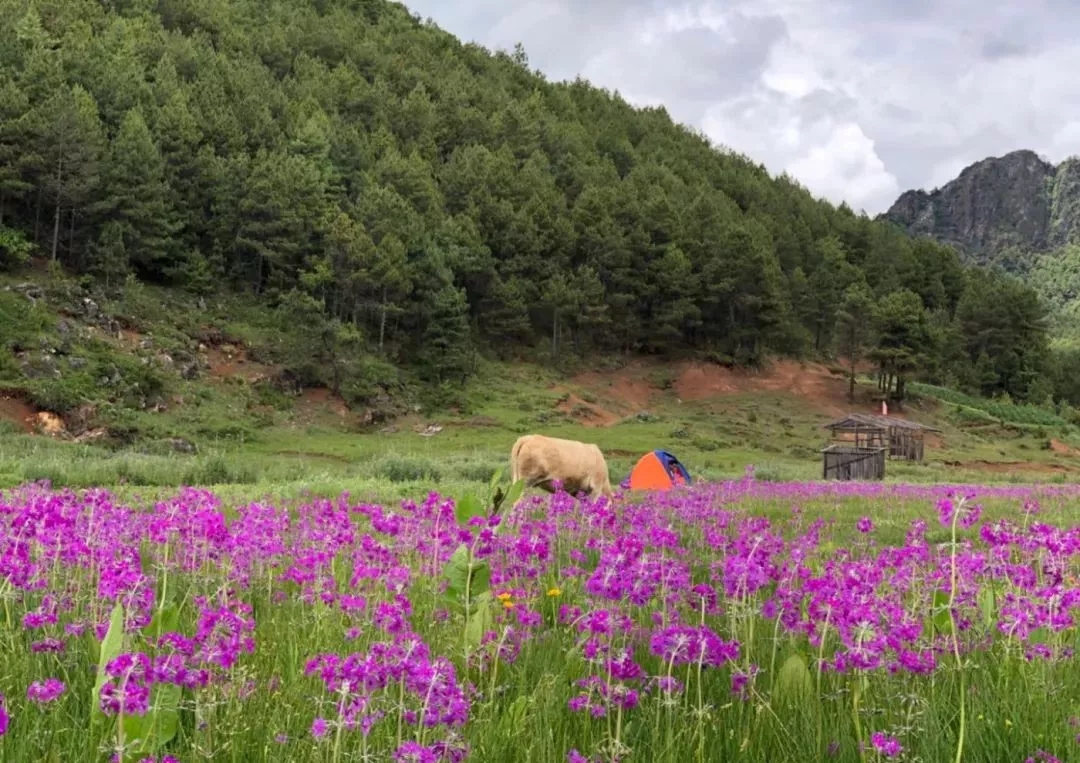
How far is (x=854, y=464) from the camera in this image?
119 ft

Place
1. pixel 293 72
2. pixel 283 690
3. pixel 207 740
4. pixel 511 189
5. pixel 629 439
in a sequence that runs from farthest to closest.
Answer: pixel 293 72
pixel 511 189
pixel 629 439
pixel 283 690
pixel 207 740

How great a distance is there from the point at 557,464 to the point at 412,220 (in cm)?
5893

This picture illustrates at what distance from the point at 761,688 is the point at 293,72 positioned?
12365cm

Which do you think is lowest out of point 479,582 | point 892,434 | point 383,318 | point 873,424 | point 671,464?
point 671,464

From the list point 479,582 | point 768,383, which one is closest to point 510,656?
point 479,582

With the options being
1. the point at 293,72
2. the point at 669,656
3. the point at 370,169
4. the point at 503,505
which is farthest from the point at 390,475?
the point at 293,72

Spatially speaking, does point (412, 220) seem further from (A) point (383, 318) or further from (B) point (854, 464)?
(B) point (854, 464)

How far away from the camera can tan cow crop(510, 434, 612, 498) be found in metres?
15.3

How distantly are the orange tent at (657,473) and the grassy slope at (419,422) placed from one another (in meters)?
3.40

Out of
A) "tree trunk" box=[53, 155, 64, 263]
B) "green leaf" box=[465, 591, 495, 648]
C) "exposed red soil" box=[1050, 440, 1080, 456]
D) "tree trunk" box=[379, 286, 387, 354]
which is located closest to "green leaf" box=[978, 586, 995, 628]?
"green leaf" box=[465, 591, 495, 648]

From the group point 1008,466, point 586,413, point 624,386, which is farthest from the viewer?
point 624,386

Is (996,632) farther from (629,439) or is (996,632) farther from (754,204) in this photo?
(754,204)

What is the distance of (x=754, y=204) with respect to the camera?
397ft

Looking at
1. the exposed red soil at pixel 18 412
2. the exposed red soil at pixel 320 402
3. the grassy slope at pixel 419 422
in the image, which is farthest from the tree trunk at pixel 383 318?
the exposed red soil at pixel 18 412
